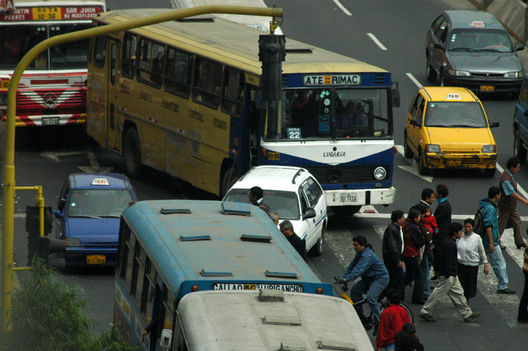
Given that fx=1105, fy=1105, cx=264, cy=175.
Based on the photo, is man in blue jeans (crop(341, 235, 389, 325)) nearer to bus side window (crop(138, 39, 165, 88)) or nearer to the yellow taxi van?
bus side window (crop(138, 39, 165, 88))

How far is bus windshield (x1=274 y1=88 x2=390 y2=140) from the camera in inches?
805

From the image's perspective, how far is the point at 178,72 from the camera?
22859 mm

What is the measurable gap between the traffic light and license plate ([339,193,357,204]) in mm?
7216

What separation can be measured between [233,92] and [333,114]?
78.5 inches

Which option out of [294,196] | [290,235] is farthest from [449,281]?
[294,196]

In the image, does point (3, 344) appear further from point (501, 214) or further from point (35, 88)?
point (35, 88)

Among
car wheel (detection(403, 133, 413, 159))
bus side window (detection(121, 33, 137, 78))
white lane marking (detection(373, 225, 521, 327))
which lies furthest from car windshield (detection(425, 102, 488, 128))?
white lane marking (detection(373, 225, 521, 327))

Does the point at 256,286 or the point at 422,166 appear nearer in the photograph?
the point at 256,286

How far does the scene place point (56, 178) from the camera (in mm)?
24750

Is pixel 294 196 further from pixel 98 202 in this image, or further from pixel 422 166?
pixel 422 166

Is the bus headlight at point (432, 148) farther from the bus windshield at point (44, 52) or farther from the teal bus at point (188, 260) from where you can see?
the teal bus at point (188, 260)

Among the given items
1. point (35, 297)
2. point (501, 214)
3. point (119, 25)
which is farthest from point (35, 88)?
point (35, 297)

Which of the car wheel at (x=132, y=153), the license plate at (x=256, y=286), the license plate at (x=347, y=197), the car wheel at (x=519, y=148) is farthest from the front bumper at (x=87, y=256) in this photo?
the car wheel at (x=519, y=148)

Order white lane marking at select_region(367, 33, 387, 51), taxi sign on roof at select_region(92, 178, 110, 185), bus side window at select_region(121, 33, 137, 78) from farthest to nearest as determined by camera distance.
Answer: white lane marking at select_region(367, 33, 387, 51) → bus side window at select_region(121, 33, 137, 78) → taxi sign on roof at select_region(92, 178, 110, 185)
